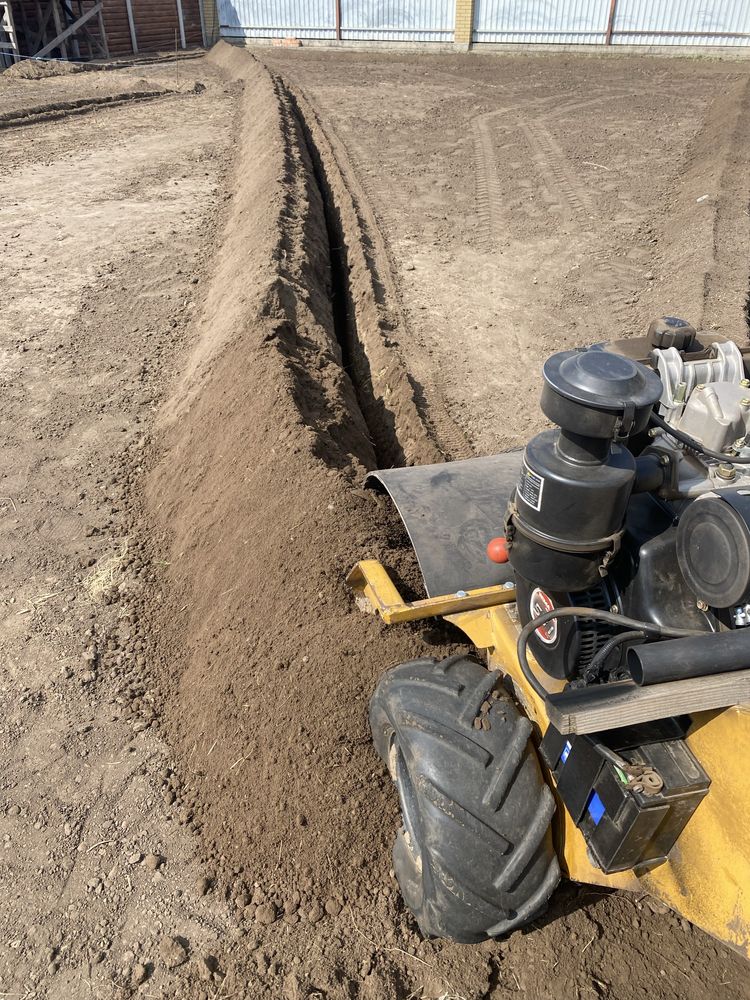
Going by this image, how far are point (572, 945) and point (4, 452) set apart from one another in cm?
531

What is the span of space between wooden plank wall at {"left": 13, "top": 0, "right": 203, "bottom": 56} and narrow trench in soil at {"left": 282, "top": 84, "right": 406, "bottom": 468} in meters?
16.1

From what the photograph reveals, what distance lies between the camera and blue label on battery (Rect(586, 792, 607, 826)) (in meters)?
2.32

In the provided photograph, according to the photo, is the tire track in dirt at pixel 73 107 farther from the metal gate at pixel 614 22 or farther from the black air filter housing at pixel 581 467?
the black air filter housing at pixel 581 467

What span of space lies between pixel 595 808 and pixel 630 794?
0.23m

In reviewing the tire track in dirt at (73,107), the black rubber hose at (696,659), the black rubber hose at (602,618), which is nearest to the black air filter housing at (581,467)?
the black rubber hose at (602,618)

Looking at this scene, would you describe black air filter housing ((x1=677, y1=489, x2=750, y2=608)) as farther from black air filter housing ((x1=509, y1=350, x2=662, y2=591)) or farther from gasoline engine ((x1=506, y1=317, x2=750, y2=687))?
black air filter housing ((x1=509, y1=350, x2=662, y2=591))

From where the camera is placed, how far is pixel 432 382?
6895mm

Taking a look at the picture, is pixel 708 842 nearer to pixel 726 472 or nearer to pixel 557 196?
pixel 726 472

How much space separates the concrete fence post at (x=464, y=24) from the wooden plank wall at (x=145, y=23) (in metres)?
9.25

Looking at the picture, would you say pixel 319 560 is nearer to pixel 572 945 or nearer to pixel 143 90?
pixel 572 945

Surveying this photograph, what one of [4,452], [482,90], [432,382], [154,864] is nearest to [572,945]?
[154,864]

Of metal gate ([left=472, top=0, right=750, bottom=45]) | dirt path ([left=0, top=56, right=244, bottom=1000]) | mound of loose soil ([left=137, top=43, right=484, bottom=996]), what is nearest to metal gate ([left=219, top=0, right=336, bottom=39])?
metal gate ([left=472, top=0, right=750, bottom=45])

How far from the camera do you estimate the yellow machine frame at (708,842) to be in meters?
2.06

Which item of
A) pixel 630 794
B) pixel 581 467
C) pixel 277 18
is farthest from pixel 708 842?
pixel 277 18
